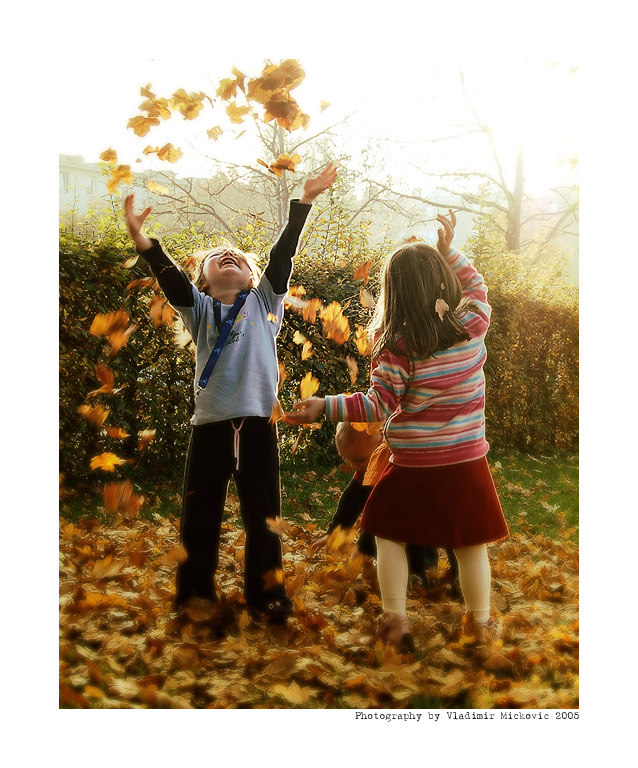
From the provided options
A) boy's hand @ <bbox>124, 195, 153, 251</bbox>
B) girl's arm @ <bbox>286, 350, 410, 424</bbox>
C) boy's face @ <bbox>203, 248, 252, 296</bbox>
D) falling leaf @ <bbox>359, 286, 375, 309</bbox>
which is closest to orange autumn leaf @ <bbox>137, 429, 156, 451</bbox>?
falling leaf @ <bbox>359, 286, 375, 309</bbox>

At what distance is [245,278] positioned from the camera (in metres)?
2.92

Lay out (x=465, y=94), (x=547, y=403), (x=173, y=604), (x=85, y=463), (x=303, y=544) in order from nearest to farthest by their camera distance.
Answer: (x=173, y=604) → (x=303, y=544) → (x=85, y=463) → (x=465, y=94) → (x=547, y=403)

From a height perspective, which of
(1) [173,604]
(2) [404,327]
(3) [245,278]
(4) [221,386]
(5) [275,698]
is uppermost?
(3) [245,278]

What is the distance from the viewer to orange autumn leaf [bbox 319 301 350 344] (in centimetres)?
510

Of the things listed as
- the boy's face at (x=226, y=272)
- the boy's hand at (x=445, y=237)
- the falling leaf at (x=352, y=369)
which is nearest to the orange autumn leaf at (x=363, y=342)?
the falling leaf at (x=352, y=369)

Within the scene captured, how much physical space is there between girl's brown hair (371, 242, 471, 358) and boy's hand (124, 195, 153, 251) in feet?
2.97

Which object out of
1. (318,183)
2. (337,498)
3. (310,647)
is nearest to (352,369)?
(337,498)

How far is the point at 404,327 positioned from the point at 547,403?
4.64 metres

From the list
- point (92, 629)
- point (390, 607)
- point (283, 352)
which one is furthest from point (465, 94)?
point (92, 629)

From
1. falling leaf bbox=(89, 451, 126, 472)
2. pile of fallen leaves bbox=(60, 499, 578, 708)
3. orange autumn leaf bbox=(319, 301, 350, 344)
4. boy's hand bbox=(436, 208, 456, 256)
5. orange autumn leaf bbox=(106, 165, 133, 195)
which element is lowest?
pile of fallen leaves bbox=(60, 499, 578, 708)

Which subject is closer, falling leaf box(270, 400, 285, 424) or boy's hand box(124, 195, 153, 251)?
boy's hand box(124, 195, 153, 251)

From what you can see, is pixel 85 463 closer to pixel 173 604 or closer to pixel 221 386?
pixel 173 604

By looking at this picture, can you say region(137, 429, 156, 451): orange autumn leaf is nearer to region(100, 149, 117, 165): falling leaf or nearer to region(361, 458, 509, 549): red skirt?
region(100, 149, 117, 165): falling leaf

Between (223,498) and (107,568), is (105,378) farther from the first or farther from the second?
(223,498)
